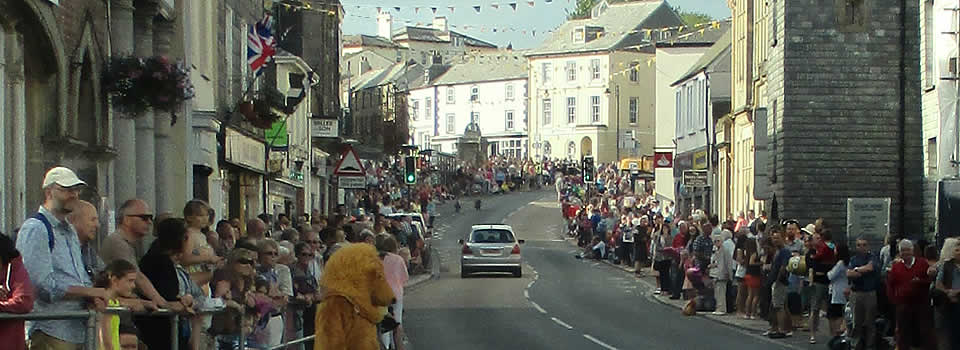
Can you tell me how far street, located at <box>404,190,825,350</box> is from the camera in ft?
77.7

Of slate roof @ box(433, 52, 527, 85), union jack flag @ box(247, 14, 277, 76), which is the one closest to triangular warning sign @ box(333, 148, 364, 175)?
union jack flag @ box(247, 14, 277, 76)

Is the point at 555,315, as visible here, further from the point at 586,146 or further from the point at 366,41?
the point at 366,41

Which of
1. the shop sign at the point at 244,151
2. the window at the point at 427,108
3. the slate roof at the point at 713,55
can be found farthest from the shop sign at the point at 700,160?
the window at the point at 427,108

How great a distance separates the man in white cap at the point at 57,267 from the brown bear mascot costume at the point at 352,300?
9.28 feet

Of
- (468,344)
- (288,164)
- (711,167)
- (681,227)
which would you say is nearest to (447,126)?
(711,167)

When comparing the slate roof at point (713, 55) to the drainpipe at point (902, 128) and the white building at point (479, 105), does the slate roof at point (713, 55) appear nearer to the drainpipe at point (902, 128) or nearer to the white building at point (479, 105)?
the drainpipe at point (902, 128)

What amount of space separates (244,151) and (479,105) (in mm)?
114520

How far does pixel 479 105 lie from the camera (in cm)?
14912

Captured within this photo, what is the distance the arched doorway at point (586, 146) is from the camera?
133m

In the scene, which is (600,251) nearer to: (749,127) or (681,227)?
(749,127)

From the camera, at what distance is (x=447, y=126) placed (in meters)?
153

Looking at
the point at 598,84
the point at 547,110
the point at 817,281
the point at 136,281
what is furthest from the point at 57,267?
the point at 547,110

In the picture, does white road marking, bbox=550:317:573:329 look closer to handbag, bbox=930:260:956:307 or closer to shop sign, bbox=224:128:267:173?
shop sign, bbox=224:128:267:173

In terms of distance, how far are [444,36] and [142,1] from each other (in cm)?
15170
